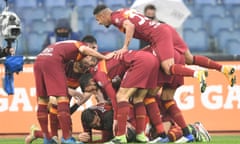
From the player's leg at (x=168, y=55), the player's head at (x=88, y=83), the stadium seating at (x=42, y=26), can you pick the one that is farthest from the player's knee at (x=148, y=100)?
the stadium seating at (x=42, y=26)

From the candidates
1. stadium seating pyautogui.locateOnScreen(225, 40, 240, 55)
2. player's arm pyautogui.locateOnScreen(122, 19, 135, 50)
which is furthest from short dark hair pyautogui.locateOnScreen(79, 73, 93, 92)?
stadium seating pyautogui.locateOnScreen(225, 40, 240, 55)

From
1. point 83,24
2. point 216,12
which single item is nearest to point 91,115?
point 83,24

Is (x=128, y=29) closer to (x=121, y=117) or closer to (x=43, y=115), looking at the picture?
(x=121, y=117)

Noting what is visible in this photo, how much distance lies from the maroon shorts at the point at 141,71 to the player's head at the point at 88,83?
0.43 metres

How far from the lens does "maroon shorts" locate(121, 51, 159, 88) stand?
11484 mm

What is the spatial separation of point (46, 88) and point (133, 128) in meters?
1.42

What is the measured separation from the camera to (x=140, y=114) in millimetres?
11695

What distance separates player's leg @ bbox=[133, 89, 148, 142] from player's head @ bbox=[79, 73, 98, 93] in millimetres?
610

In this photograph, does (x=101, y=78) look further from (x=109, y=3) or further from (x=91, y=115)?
(x=109, y=3)

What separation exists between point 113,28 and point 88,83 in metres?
7.15

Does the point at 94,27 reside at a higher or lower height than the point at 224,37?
higher

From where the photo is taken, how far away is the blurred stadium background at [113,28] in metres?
18.1

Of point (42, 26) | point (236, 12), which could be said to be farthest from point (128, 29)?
point (236, 12)

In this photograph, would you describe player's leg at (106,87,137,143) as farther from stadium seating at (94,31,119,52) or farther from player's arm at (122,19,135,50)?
stadium seating at (94,31,119,52)
